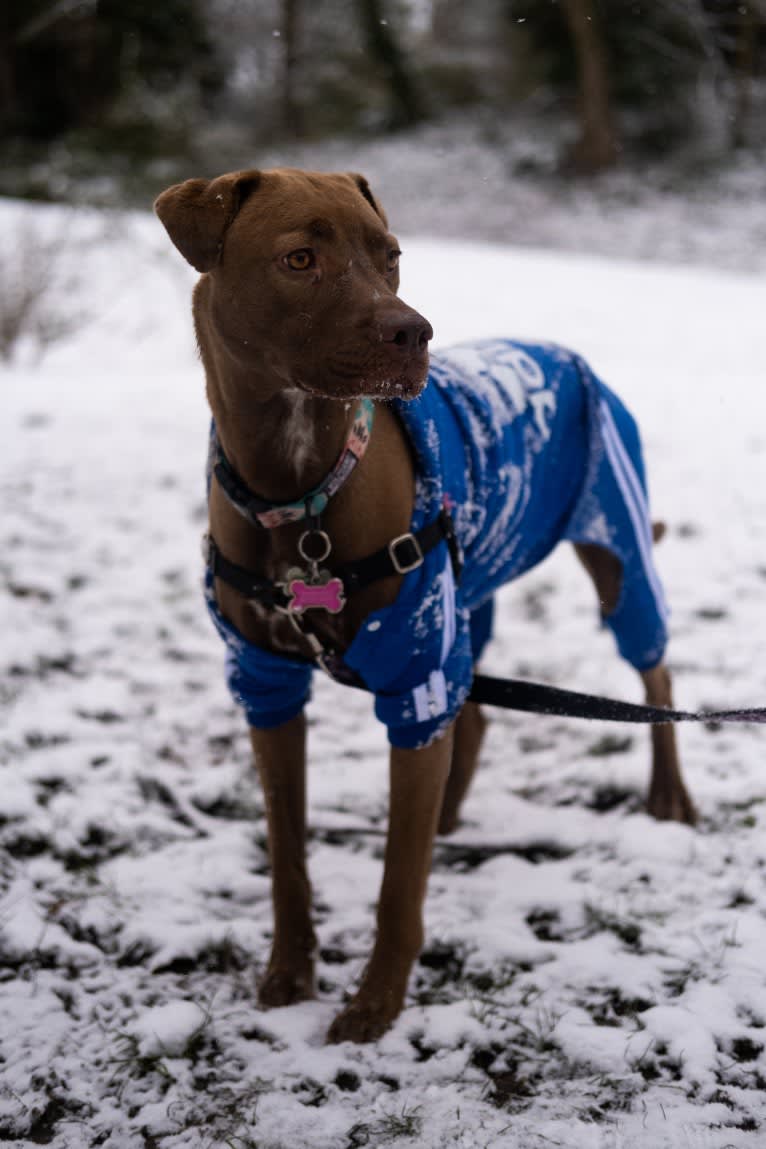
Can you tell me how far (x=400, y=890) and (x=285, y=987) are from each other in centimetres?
39

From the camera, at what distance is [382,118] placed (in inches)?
881

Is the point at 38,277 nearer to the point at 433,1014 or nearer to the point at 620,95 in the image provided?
the point at 433,1014

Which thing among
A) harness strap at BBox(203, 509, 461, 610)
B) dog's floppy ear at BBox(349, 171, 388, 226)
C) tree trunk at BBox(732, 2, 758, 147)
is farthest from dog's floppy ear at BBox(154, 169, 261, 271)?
tree trunk at BBox(732, 2, 758, 147)

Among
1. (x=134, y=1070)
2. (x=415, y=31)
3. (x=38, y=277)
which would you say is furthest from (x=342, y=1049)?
(x=415, y=31)

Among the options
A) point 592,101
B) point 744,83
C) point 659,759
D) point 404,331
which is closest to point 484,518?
point 404,331

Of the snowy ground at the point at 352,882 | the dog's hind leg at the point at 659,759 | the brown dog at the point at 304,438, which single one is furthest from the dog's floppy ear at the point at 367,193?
the snowy ground at the point at 352,882

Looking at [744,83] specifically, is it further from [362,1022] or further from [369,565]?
[362,1022]

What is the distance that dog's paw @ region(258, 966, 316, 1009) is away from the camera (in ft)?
7.88

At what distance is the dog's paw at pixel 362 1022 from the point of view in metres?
2.26

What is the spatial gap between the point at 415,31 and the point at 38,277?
67.1 ft

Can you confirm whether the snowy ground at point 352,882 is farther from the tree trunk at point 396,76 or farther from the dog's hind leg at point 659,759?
the tree trunk at point 396,76

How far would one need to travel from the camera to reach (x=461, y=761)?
3.13m

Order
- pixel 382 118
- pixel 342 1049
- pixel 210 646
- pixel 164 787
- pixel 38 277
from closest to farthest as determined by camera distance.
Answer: pixel 342 1049
pixel 164 787
pixel 210 646
pixel 38 277
pixel 382 118

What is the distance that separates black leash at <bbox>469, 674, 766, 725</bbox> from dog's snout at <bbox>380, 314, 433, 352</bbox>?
0.89m
